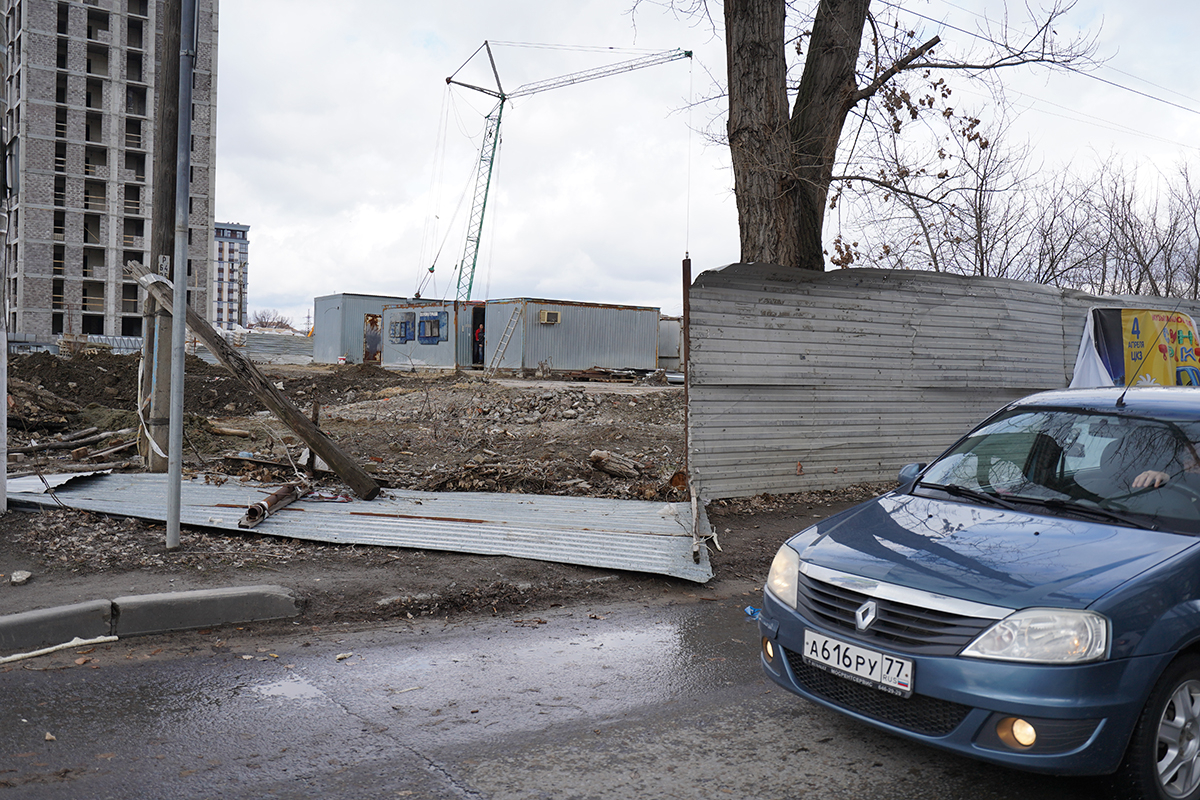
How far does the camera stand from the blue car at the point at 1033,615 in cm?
295

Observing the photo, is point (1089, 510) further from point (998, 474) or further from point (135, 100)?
point (135, 100)

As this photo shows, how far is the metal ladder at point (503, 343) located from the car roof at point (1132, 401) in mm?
30577

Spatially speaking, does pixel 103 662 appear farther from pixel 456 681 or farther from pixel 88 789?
pixel 456 681

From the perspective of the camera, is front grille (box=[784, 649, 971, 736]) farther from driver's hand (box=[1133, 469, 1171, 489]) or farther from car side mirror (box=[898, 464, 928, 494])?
driver's hand (box=[1133, 469, 1171, 489])

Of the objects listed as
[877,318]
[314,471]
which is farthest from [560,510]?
[877,318]

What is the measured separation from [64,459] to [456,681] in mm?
8737

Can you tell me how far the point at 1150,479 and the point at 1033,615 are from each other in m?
1.29

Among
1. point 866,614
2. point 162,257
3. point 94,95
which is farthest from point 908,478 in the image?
point 94,95

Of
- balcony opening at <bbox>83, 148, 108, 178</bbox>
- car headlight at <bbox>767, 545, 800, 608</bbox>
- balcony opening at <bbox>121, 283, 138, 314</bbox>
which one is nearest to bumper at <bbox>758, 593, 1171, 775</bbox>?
car headlight at <bbox>767, 545, 800, 608</bbox>

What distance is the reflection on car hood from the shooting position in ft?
10.2

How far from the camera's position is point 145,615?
4.98 m

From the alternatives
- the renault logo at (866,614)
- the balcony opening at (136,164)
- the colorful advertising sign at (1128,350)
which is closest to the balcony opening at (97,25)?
the balcony opening at (136,164)

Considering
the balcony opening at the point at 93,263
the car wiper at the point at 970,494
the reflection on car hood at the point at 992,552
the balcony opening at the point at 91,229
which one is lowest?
the reflection on car hood at the point at 992,552

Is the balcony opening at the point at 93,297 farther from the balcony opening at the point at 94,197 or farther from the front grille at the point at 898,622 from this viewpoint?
the front grille at the point at 898,622
